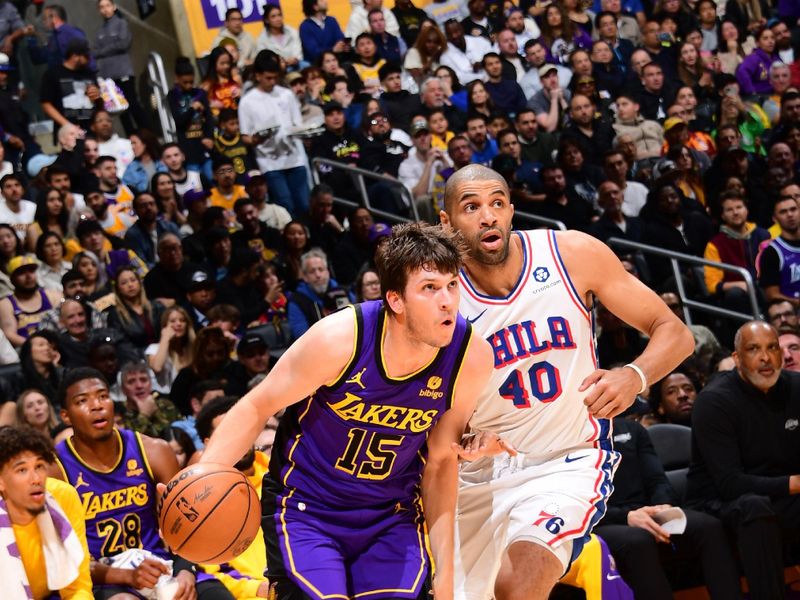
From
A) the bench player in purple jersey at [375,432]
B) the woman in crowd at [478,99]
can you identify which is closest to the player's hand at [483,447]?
the bench player in purple jersey at [375,432]

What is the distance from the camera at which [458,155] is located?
11.3 meters

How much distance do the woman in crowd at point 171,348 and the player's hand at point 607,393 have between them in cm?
501

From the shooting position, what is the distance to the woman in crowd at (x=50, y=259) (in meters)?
9.27

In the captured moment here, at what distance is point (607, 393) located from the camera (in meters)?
4.02

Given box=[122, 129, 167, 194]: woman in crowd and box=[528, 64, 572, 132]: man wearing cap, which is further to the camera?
box=[528, 64, 572, 132]: man wearing cap

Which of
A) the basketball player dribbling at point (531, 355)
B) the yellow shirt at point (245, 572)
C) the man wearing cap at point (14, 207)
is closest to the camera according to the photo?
the basketball player dribbling at point (531, 355)

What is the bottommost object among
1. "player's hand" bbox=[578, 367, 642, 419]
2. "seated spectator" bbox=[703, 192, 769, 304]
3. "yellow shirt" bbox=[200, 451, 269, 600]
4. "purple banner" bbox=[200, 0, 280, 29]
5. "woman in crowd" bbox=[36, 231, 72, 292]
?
"yellow shirt" bbox=[200, 451, 269, 600]

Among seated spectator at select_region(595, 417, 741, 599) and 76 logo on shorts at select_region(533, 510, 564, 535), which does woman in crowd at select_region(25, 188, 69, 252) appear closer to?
seated spectator at select_region(595, 417, 741, 599)

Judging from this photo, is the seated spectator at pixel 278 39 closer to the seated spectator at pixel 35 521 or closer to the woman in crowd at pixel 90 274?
the woman in crowd at pixel 90 274

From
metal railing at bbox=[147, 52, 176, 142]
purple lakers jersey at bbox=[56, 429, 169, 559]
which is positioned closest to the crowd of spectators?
metal railing at bbox=[147, 52, 176, 142]

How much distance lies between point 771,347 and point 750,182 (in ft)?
19.0

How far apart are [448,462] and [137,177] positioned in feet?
24.4

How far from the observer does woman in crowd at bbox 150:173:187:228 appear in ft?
34.0

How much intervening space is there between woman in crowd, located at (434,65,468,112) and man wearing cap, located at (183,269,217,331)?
14.6 feet
